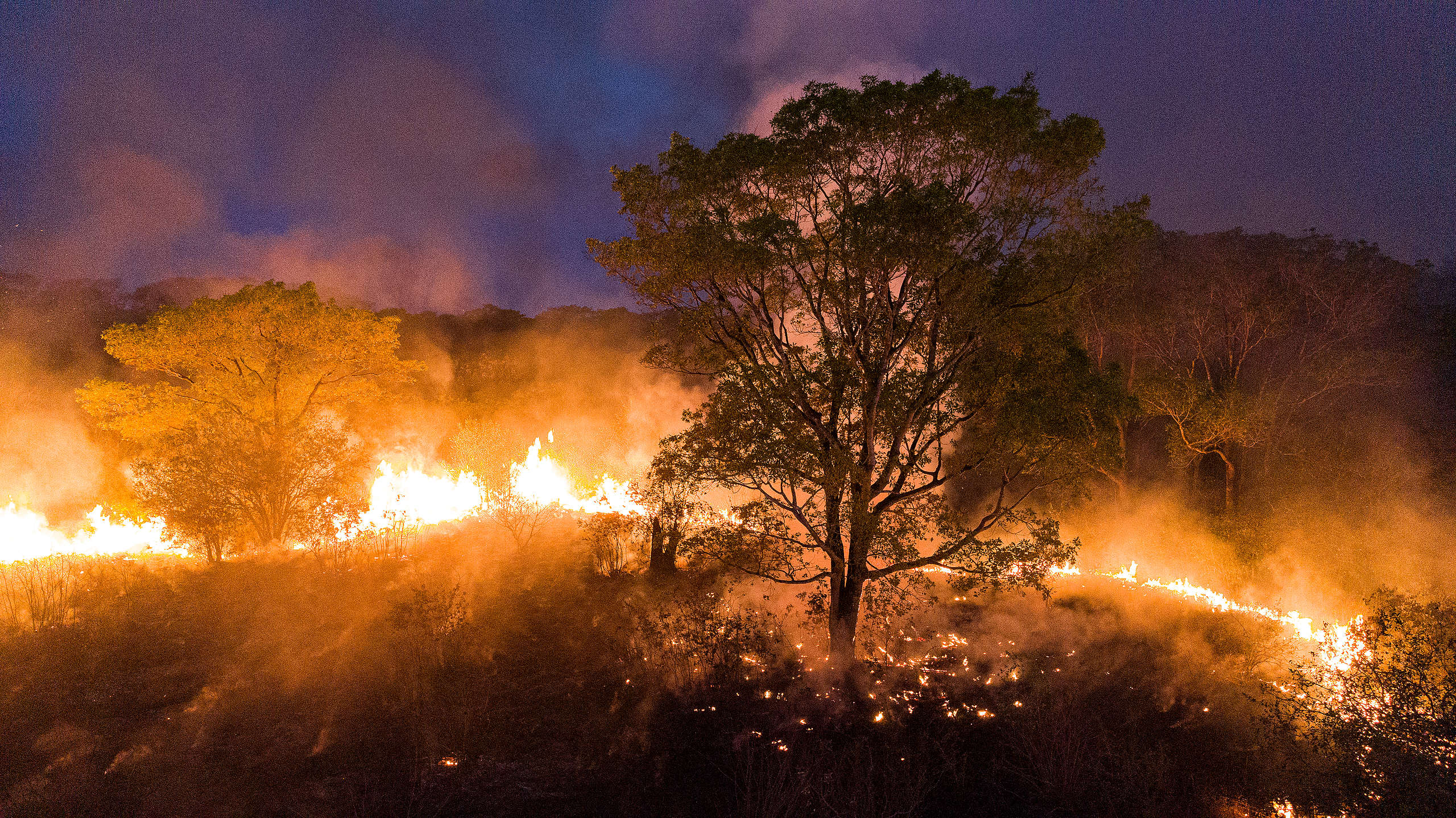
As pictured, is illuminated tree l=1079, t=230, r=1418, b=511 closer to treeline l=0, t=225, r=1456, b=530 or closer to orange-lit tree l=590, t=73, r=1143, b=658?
treeline l=0, t=225, r=1456, b=530

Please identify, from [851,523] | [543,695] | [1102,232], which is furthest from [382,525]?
[1102,232]

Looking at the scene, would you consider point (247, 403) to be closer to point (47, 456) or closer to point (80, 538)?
point (80, 538)

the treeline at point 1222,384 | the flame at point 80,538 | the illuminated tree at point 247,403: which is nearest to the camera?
the illuminated tree at point 247,403

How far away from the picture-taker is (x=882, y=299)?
11.2m

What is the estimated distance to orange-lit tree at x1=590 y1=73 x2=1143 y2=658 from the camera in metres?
10.4

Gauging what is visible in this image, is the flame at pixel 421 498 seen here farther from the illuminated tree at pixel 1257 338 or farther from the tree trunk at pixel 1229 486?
the tree trunk at pixel 1229 486

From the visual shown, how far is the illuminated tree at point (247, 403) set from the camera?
1556 cm

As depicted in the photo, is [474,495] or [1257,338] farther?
[1257,338]

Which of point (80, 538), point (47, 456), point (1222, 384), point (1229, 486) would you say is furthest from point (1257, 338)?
point (47, 456)

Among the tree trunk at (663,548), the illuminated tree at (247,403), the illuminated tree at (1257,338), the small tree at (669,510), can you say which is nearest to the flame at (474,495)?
the illuminated tree at (247,403)

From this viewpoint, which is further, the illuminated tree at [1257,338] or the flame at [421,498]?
the illuminated tree at [1257,338]

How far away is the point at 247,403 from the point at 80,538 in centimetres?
740

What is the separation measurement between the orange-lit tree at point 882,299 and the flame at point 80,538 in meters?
17.0

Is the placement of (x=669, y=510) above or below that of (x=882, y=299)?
below
